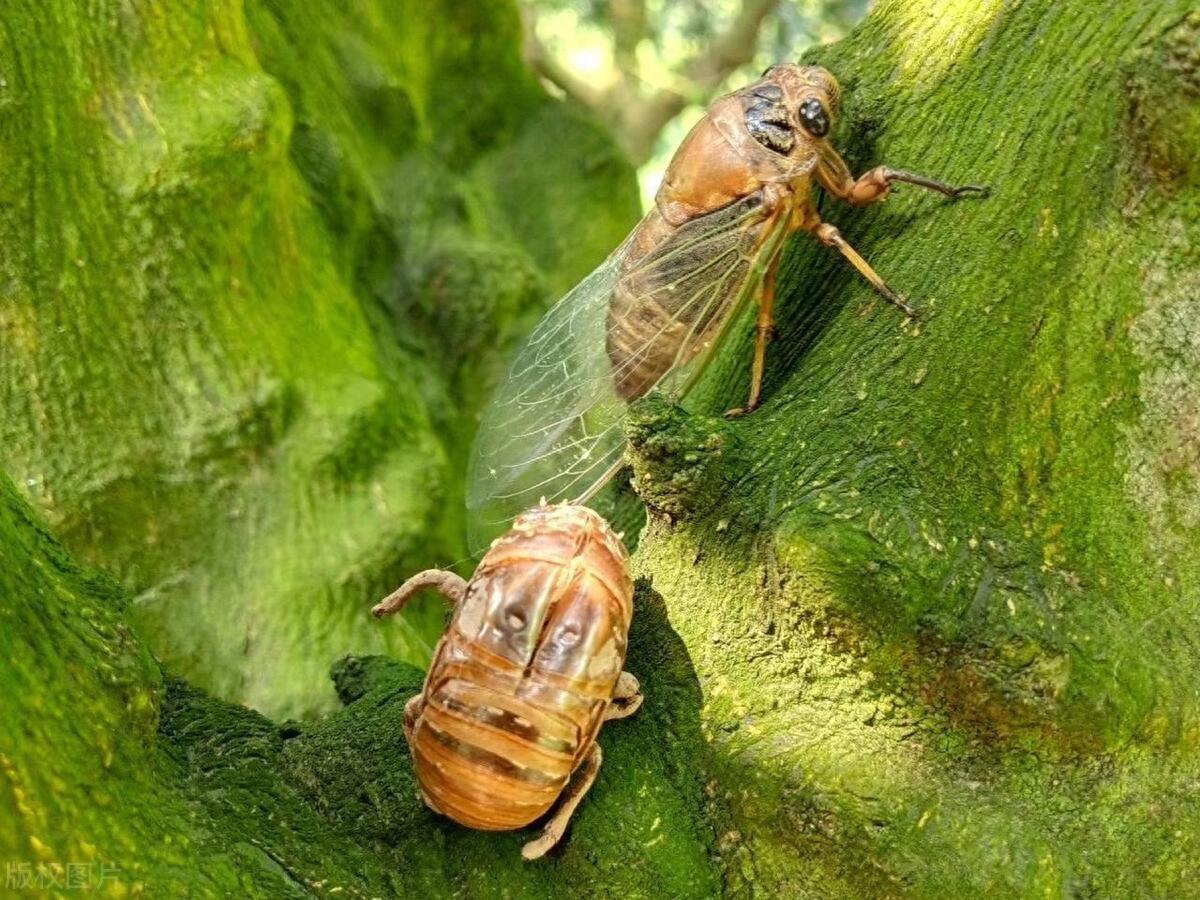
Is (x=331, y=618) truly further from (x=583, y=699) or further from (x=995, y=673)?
(x=995, y=673)

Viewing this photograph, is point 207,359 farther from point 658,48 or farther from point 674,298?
point 658,48

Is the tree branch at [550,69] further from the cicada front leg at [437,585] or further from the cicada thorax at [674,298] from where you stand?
the cicada front leg at [437,585]

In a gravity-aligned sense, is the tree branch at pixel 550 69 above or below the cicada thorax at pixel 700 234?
below

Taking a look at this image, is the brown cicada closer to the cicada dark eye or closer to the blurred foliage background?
the cicada dark eye

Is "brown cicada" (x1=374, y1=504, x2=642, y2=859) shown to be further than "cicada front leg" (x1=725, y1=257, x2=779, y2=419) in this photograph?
No

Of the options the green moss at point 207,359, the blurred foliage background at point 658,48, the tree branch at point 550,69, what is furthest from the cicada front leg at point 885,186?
the tree branch at point 550,69

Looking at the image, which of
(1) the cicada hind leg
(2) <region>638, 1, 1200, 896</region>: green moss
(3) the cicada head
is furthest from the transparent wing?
(1) the cicada hind leg

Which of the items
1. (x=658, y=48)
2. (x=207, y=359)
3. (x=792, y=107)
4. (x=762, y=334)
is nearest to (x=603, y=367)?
(x=762, y=334)
